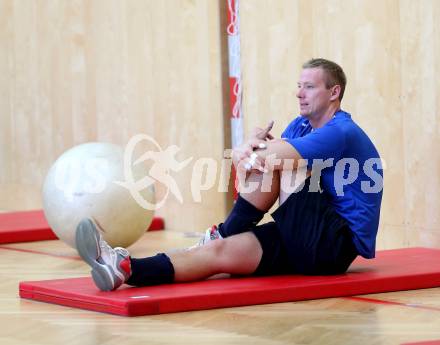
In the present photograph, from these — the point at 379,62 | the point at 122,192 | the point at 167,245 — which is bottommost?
the point at 167,245

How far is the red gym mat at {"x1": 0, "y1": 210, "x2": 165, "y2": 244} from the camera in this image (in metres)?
6.61

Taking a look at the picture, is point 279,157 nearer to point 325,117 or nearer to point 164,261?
point 325,117

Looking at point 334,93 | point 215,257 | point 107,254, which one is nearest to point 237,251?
point 215,257

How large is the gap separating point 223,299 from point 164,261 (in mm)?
344

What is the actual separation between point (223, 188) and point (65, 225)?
1.41m

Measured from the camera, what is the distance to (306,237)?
14.0ft

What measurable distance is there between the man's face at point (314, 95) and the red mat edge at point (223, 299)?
2.56 feet

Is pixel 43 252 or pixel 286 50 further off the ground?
pixel 286 50

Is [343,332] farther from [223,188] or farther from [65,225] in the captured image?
[223,188]

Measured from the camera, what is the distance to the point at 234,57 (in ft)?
21.5

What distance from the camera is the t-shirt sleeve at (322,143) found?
420 centimetres

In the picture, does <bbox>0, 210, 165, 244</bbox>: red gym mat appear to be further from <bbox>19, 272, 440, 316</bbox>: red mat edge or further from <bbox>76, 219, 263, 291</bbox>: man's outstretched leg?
<bbox>76, 219, 263, 291</bbox>: man's outstretched leg

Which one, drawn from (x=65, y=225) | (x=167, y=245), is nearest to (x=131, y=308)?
(x=65, y=225)

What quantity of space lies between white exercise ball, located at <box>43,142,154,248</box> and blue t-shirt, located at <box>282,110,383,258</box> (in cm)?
156
